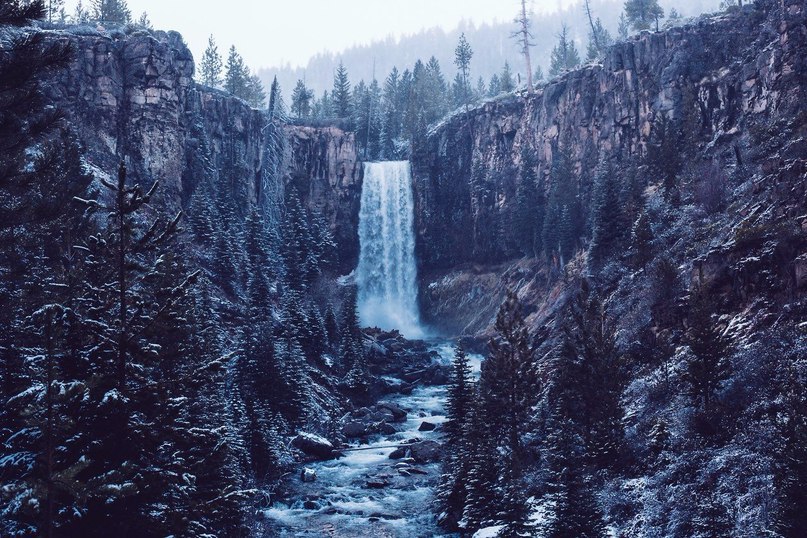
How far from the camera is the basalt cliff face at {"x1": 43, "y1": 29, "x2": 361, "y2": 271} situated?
61594mm

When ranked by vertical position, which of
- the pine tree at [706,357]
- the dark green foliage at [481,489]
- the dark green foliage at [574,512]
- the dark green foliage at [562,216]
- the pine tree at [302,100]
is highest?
the pine tree at [302,100]

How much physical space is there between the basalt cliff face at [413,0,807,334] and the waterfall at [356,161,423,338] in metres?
2.06

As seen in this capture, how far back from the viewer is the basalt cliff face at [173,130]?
61594mm

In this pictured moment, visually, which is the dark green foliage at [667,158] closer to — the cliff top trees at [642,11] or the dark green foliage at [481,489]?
the dark green foliage at [481,489]

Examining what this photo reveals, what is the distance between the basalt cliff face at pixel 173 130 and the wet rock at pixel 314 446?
28336mm

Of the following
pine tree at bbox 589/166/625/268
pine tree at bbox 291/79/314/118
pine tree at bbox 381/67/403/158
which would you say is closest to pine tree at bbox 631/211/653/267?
pine tree at bbox 589/166/625/268

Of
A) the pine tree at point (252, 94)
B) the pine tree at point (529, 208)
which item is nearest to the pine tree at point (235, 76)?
the pine tree at point (252, 94)

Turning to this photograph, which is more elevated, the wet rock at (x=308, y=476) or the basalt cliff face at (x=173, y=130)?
the basalt cliff face at (x=173, y=130)

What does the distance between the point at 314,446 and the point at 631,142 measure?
4639 centimetres

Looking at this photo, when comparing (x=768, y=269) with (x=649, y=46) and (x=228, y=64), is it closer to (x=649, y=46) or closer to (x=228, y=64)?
(x=649, y=46)

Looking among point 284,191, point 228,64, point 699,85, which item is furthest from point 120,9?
point 699,85

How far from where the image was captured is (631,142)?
209 ft

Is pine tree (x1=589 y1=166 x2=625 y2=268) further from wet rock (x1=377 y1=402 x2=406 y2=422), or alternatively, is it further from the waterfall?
the waterfall

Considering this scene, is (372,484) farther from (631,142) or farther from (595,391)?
(631,142)
